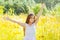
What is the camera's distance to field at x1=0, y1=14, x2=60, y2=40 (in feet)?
6.56

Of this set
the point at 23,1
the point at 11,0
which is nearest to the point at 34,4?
the point at 23,1

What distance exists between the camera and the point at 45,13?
6.77ft

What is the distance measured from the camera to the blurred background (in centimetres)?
201

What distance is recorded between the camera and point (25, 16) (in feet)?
6.61

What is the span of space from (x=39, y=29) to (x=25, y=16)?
20cm

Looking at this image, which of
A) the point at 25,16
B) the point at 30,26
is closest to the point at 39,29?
the point at 30,26

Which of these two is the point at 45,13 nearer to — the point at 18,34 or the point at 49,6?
the point at 49,6

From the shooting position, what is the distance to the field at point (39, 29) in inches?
78.7

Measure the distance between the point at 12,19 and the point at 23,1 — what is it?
23cm

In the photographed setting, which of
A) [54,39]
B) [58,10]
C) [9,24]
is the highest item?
[58,10]

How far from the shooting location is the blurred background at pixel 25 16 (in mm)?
2006

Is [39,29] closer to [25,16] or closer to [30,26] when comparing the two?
[30,26]

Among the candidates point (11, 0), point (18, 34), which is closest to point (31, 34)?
point (18, 34)

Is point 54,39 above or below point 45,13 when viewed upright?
below
